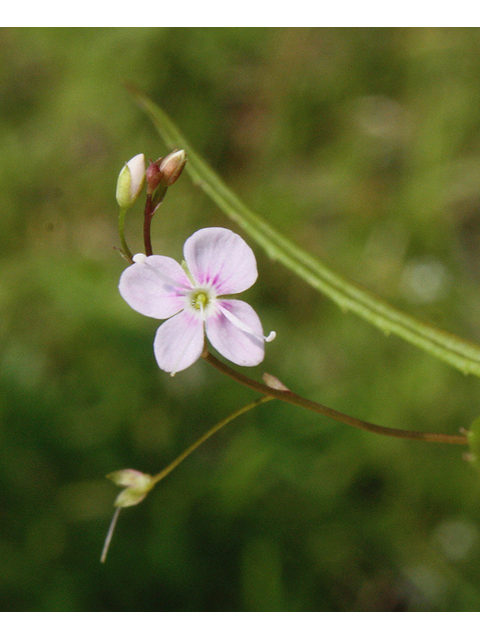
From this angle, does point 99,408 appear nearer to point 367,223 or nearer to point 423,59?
point 367,223

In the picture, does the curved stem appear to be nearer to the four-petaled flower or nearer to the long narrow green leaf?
the four-petaled flower

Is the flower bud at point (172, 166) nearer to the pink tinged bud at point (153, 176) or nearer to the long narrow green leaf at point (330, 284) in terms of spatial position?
the pink tinged bud at point (153, 176)

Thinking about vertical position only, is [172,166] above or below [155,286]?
above

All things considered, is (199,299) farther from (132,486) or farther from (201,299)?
(132,486)

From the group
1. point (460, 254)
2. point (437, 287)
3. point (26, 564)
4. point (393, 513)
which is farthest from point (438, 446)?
point (26, 564)

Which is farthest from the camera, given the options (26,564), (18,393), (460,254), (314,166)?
(314,166)

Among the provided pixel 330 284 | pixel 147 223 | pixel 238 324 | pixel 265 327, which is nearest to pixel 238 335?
pixel 238 324

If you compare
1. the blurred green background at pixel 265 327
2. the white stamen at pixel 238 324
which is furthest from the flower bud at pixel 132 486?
the blurred green background at pixel 265 327
